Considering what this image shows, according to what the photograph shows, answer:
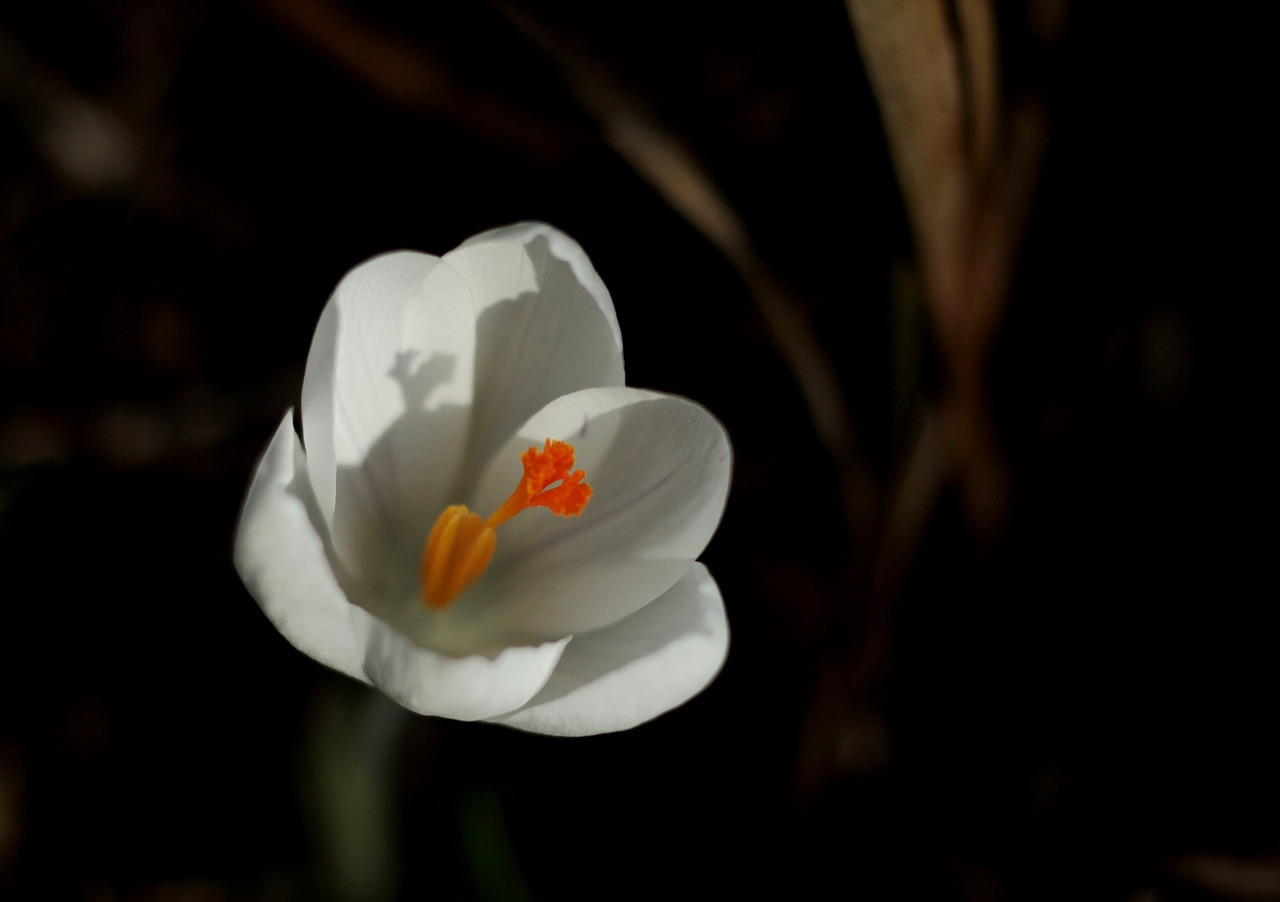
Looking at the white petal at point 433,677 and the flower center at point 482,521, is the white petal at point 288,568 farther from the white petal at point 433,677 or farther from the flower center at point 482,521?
the flower center at point 482,521

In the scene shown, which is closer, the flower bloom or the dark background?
the flower bloom

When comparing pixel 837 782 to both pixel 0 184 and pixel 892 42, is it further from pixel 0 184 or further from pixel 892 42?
pixel 0 184

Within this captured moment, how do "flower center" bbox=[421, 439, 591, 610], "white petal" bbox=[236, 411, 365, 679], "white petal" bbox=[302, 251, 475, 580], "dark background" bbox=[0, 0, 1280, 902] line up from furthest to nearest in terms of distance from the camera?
"dark background" bbox=[0, 0, 1280, 902] → "flower center" bbox=[421, 439, 591, 610] → "white petal" bbox=[302, 251, 475, 580] → "white petal" bbox=[236, 411, 365, 679]

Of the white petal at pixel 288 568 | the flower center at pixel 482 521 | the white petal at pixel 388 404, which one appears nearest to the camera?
the white petal at pixel 288 568

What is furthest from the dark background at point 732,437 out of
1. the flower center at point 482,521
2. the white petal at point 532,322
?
the white petal at point 532,322

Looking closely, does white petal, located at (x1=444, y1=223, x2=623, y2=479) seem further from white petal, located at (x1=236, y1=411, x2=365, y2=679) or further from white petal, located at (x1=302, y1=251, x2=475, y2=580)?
white petal, located at (x1=236, y1=411, x2=365, y2=679)

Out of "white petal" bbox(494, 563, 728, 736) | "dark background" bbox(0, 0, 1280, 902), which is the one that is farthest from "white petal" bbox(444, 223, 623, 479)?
"dark background" bbox(0, 0, 1280, 902)
